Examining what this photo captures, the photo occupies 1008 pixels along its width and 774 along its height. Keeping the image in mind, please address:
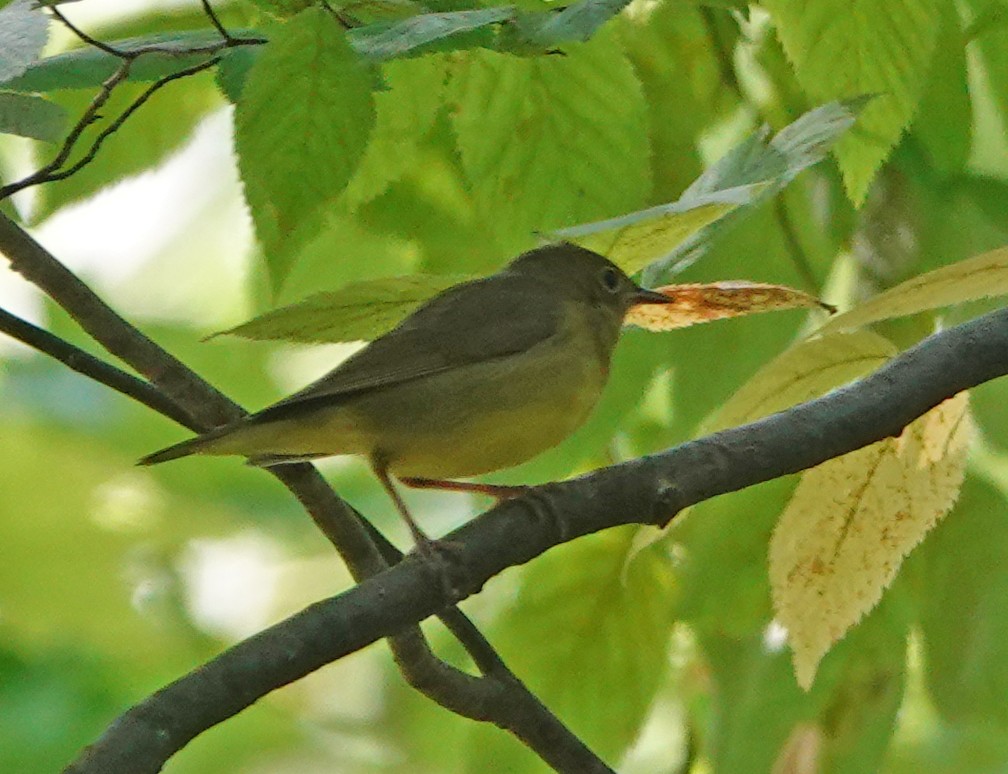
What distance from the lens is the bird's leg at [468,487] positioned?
1917mm

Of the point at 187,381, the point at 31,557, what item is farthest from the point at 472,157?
the point at 31,557

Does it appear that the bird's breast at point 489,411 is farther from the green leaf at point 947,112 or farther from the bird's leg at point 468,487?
the green leaf at point 947,112

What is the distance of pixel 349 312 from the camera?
1499mm

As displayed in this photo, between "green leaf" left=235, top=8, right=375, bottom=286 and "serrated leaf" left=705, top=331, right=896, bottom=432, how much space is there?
0.51m

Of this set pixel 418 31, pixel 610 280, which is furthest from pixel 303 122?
pixel 610 280

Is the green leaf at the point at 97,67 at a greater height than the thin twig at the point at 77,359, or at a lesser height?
greater

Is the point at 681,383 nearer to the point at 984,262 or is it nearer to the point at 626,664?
the point at 626,664

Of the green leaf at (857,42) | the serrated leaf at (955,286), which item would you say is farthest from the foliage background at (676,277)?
the serrated leaf at (955,286)

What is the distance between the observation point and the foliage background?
155 cm

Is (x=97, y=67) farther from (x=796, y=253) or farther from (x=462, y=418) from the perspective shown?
(x=796, y=253)

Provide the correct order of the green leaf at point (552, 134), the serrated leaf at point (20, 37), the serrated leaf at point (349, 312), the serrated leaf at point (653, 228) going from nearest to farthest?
the serrated leaf at point (20, 37), the serrated leaf at point (653, 228), the serrated leaf at point (349, 312), the green leaf at point (552, 134)

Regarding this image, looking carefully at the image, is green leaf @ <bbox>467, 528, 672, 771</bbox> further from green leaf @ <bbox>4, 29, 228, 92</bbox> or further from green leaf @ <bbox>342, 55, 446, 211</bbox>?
green leaf @ <bbox>4, 29, 228, 92</bbox>

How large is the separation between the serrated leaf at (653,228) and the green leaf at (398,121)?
28cm

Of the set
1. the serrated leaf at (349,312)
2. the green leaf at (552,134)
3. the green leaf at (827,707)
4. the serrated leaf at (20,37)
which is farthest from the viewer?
the green leaf at (827,707)
